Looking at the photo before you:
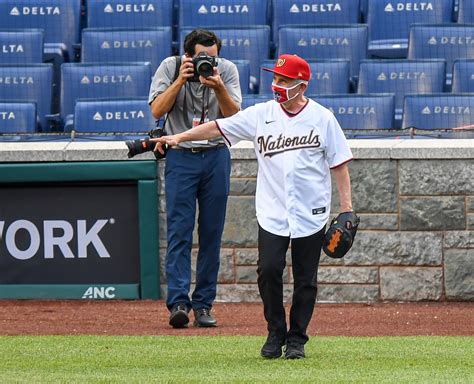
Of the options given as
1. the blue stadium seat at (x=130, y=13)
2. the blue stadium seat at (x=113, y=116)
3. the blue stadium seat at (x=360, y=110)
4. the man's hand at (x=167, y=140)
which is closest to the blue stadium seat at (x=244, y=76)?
the blue stadium seat at (x=360, y=110)

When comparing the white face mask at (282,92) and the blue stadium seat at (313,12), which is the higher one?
the blue stadium seat at (313,12)

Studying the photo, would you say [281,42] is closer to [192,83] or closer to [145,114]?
[145,114]

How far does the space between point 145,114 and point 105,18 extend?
258 cm

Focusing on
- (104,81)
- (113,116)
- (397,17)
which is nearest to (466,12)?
(397,17)

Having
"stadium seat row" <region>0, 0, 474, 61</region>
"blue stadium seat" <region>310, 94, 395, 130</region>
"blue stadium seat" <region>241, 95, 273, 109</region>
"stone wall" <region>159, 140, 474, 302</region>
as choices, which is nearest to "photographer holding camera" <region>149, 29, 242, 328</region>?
"stone wall" <region>159, 140, 474, 302</region>

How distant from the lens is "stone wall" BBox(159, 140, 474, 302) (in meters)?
9.04

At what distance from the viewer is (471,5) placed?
12.7m

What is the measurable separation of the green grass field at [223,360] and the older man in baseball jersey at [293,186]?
274 millimetres

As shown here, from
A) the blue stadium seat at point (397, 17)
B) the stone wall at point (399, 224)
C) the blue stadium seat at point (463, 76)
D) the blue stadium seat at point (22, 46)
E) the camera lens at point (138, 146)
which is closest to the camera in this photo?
the camera lens at point (138, 146)

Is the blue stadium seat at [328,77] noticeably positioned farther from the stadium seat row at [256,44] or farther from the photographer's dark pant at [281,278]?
the photographer's dark pant at [281,278]

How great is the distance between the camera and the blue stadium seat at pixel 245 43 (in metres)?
12.0

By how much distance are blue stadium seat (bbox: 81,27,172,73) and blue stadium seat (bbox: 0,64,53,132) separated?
28.4 inches

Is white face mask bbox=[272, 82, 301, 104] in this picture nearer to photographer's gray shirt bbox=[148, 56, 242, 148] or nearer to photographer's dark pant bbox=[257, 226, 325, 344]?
photographer's dark pant bbox=[257, 226, 325, 344]

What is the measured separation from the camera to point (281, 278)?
20.0 feet
